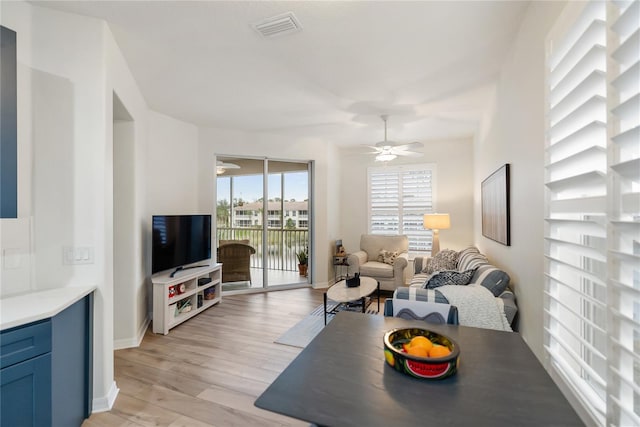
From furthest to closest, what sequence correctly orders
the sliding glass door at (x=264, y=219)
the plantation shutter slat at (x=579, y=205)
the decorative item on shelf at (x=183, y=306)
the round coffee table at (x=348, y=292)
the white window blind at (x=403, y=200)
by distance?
1. the white window blind at (x=403, y=200)
2. the sliding glass door at (x=264, y=219)
3. the decorative item on shelf at (x=183, y=306)
4. the round coffee table at (x=348, y=292)
5. the plantation shutter slat at (x=579, y=205)

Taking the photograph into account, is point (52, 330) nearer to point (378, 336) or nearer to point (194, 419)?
point (194, 419)

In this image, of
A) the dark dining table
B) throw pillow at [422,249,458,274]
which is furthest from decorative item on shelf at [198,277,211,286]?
the dark dining table

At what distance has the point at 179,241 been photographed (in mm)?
3801

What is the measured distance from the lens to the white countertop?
1.46 m

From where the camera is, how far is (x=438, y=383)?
0.96 m

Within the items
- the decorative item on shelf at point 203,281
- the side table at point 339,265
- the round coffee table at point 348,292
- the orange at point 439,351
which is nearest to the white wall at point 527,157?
the orange at point 439,351

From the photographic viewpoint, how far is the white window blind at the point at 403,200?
5.69 m

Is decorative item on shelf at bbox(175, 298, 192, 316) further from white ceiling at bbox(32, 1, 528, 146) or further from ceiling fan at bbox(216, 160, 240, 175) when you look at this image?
white ceiling at bbox(32, 1, 528, 146)

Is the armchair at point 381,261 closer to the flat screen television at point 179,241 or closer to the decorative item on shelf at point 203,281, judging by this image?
the decorative item on shelf at point 203,281

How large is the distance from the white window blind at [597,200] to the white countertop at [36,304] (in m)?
2.46

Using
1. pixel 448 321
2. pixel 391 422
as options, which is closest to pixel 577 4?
pixel 448 321

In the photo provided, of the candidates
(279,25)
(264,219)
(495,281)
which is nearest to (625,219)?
(495,281)

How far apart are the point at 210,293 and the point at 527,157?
13.7 feet

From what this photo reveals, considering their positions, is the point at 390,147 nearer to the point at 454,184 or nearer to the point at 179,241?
the point at 454,184
